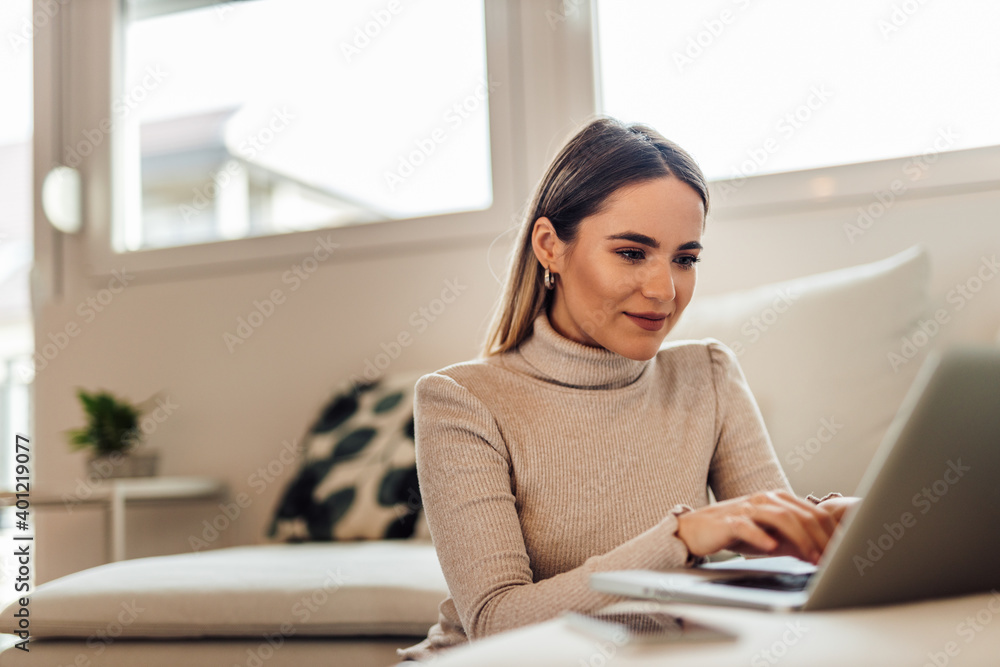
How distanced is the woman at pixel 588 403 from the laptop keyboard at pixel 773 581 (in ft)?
1.21

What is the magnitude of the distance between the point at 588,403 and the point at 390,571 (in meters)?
0.52

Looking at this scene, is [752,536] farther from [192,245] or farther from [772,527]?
[192,245]

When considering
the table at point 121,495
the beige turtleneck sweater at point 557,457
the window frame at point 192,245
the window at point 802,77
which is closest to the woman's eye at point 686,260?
the beige turtleneck sweater at point 557,457

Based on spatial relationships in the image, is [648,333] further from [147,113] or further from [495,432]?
[147,113]

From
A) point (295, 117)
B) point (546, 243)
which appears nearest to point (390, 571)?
point (546, 243)

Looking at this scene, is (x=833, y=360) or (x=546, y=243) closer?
(x=546, y=243)

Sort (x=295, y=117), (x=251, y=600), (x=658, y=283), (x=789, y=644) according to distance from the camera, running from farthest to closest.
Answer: (x=295, y=117)
(x=251, y=600)
(x=658, y=283)
(x=789, y=644)

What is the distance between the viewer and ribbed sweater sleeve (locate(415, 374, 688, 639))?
80 cm

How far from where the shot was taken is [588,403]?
115 centimetres

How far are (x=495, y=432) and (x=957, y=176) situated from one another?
4.26ft

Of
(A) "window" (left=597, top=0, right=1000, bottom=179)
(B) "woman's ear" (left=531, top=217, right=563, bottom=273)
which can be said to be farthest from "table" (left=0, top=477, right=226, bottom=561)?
(A) "window" (left=597, top=0, right=1000, bottom=179)

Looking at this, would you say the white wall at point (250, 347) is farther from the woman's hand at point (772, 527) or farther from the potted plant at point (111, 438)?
the woman's hand at point (772, 527)

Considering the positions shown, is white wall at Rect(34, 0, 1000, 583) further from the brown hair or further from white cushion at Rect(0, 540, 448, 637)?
the brown hair

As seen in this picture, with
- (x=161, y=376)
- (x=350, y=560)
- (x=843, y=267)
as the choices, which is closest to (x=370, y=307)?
(x=161, y=376)
